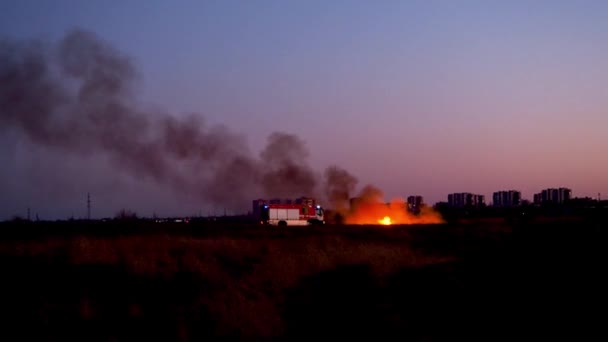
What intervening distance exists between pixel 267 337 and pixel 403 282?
581 centimetres

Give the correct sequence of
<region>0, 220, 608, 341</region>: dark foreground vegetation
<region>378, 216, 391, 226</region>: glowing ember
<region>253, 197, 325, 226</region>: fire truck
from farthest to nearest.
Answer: <region>378, 216, 391, 226</region>: glowing ember → <region>253, 197, 325, 226</region>: fire truck → <region>0, 220, 608, 341</region>: dark foreground vegetation

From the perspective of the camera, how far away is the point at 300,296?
15.2 meters

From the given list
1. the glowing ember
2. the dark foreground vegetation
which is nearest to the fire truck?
the glowing ember

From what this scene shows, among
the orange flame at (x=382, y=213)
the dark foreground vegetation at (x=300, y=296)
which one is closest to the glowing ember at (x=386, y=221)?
the orange flame at (x=382, y=213)

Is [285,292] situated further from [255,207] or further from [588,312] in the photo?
[255,207]

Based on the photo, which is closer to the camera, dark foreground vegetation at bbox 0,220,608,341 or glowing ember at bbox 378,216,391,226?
dark foreground vegetation at bbox 0,220,608,341

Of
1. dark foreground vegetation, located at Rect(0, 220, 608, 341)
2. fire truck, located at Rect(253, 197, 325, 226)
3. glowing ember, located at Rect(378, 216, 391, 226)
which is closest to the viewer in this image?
dark foreground vegetation, located at Rect(0, 220, 608, 341)

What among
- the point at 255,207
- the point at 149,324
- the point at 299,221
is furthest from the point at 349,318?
the point at 255,207

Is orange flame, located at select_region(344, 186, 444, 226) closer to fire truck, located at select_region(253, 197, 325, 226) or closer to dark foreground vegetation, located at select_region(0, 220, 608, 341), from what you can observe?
fire truck, located at select_region(253, 197, 325, 226)

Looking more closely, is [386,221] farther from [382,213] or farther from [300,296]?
[300,296]

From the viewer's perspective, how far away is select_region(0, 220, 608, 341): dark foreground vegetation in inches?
480

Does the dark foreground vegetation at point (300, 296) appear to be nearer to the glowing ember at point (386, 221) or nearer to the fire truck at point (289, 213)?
the fire truck at point (289, 213)

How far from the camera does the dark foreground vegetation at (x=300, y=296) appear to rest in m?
12.2

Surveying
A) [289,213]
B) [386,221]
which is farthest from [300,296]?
[386,221]
